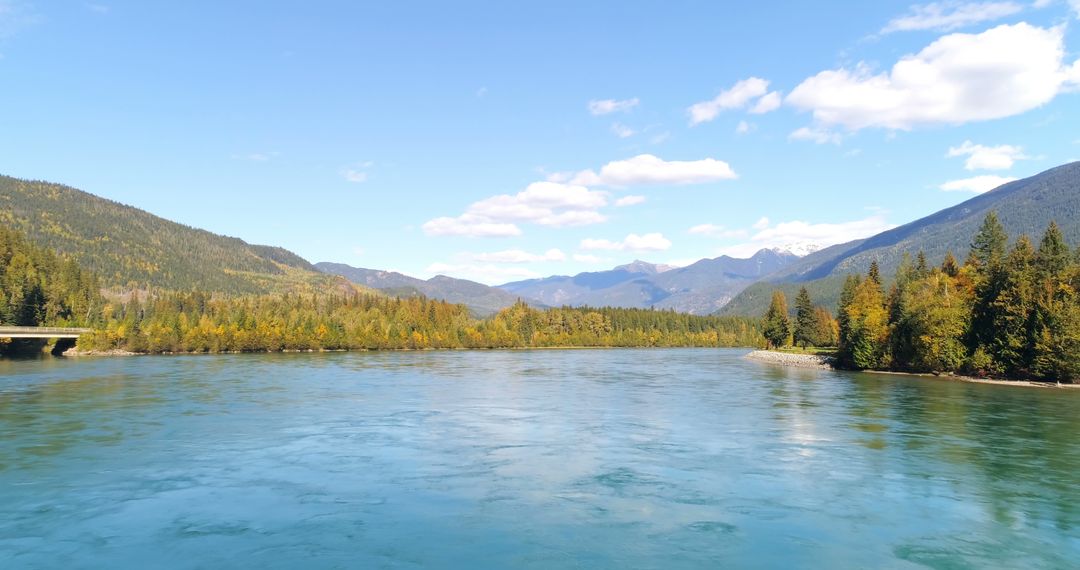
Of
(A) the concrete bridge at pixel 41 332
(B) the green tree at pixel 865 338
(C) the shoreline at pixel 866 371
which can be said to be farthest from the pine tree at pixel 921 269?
(A) the concrete bridge at pixel 41 332

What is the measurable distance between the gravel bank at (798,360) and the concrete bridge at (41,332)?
453 feet

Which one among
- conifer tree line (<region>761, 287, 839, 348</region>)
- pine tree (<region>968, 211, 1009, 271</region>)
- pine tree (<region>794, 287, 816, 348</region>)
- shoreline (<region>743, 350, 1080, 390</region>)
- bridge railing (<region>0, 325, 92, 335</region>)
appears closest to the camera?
shoreline (<region>743, 350, 1080, 390</region>)

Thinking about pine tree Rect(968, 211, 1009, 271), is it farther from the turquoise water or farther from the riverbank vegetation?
the turquoise water

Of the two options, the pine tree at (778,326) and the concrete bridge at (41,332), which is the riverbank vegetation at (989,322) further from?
the concrete bridge at (41,332)

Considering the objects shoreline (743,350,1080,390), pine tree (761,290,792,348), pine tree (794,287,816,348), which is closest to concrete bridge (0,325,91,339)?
shoreline (743,350,1080,390)

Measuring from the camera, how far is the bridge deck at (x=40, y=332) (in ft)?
407

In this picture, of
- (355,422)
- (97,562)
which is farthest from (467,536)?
(355,422)

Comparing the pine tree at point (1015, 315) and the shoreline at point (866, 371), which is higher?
the pine tree at point (1015, 315)

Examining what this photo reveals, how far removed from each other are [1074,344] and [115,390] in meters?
97.1

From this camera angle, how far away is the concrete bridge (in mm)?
123938

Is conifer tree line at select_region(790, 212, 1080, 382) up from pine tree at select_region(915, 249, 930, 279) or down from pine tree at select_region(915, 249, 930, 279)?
down

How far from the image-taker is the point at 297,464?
101ft

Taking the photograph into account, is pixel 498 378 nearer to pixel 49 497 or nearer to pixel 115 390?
pixel 115 390

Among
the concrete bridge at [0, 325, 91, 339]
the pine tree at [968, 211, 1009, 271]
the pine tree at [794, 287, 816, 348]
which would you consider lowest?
the concrete bridge at [0, 325, 91, 339]
